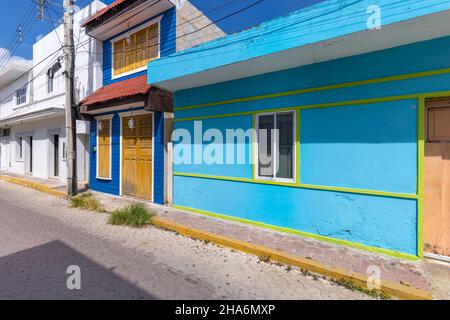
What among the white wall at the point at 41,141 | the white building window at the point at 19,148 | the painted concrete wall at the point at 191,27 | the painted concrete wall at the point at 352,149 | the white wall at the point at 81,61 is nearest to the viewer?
the painted concrete wall at the point at 352,149

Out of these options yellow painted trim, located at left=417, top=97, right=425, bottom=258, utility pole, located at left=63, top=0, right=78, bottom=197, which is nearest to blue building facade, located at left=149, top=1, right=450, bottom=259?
yellow painted trim, located at left=417, top=97, right=425, bottom=258

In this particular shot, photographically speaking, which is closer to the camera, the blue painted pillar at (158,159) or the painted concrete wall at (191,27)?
the blue painted pillar at (158,159)

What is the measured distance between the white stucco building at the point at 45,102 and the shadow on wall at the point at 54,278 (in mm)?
6894

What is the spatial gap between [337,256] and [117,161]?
7.49 m

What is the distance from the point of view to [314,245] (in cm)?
433

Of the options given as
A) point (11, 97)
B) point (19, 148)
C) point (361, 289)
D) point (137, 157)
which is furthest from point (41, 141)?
point (361, 289)

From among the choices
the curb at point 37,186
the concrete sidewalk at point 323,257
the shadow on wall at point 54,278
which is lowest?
the shadow on wall at point 54,278

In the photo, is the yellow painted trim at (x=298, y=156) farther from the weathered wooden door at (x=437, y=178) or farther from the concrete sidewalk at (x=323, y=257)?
the weathered wooden door at (x=437, y=178)

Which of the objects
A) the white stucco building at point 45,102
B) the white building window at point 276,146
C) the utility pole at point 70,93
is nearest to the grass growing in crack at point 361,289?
the white building window at point 276,146

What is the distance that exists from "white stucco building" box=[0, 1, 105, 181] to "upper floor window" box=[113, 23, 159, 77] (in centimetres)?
106

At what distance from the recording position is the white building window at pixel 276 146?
4992 mm

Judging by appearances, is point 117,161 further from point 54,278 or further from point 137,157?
point 54,278

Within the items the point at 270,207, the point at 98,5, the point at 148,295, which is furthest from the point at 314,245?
the point at 98,5

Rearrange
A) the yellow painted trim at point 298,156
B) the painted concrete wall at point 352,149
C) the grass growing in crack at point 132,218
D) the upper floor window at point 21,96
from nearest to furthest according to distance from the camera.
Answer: the painted concrete wall at point 352,149 → the yellow painted trim at point 298,156 → the grass growing in crack at point 132,218 → the upper floor window at point 21,96
